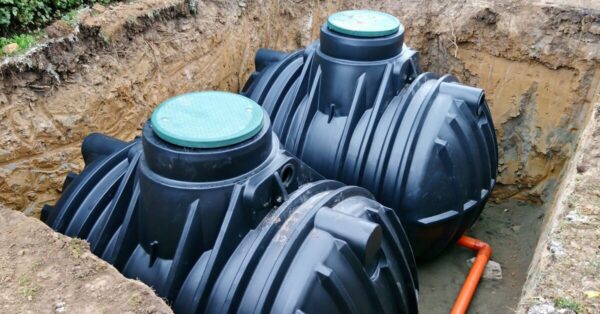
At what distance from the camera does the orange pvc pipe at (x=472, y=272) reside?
3.74 m

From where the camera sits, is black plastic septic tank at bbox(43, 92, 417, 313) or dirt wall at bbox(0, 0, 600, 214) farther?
dirt wall at bbox(0, 0, 600, 214)

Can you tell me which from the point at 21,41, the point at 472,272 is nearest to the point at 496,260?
the point at 472,272

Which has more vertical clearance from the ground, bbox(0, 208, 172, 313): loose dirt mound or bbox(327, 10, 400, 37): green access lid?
bbox(327, 10, 400, 37): green access lid

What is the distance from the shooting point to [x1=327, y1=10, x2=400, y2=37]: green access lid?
3381 millimetres

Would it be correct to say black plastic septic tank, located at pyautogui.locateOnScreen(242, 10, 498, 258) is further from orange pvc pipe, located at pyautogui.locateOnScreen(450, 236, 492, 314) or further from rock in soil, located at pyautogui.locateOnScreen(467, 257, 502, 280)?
rock in soil, located at pyautogui.locateOnScreen(467, 257, 502, 280)

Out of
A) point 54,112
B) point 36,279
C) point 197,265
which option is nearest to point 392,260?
point 197,265

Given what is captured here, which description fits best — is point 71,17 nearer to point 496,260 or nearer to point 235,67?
point 235,67

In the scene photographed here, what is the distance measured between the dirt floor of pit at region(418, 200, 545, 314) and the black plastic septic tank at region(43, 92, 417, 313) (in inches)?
66.7

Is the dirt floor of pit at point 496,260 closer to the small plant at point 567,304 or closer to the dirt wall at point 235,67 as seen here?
the dirt wall at point 235,67

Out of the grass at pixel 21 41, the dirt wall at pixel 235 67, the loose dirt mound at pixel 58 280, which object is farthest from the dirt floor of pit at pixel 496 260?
the grass at pixel 21 41

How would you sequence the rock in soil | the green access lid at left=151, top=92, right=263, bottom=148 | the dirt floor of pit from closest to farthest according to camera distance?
the green access lid at left=151, top=92, right=263, bottom=148, the dirt floor of pit, the rock in soil

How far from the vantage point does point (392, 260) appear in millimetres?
2699

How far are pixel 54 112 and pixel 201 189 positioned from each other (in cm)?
172

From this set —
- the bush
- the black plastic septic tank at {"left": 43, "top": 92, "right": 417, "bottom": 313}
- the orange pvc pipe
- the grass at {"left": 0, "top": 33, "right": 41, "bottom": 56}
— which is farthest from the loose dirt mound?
the orange pvc pipe
